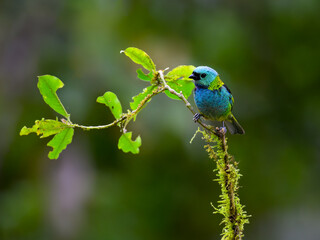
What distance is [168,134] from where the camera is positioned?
7078 millimetres

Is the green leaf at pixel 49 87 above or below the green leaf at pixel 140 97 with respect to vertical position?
below

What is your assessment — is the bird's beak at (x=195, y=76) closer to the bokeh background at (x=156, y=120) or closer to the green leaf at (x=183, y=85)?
the green leaf at (x=183, y=85)

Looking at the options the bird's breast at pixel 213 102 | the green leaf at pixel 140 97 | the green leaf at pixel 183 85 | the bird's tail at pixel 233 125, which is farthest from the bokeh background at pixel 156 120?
the green leaf at pixel 140 97

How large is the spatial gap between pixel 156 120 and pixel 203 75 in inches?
179

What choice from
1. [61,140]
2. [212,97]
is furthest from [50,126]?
[212,97]

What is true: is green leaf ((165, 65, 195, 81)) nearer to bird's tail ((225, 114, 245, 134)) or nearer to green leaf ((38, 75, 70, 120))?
green leaf ((38, 75, 70, 120))

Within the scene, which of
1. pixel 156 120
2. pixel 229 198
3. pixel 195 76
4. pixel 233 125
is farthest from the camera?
pixel 156 120

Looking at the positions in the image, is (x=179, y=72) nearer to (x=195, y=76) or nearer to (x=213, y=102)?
(x=195, y=76)

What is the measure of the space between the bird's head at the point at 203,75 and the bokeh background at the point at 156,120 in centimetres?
443

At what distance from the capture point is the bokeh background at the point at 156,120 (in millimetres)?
7379

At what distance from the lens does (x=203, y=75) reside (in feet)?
7.20

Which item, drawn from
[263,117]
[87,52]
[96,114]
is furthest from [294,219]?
[87,52]

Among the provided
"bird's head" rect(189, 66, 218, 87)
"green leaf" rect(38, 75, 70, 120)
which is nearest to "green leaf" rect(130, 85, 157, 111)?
"green leaf" rect(38, 75, 70, 120)

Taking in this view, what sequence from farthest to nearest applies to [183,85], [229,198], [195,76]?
[195,76] → [183,85] → [229,198]
